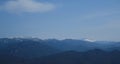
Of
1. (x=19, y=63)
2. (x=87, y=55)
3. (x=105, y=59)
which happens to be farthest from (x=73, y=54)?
(x=19, y=63)

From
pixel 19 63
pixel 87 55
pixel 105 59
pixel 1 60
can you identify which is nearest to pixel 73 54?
pixel 87 55

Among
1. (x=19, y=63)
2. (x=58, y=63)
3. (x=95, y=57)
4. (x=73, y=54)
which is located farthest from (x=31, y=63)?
(x=95, y=57)

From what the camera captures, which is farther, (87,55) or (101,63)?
(87,55)

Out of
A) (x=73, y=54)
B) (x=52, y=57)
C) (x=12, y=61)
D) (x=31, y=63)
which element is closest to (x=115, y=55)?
(x=73, y=54)

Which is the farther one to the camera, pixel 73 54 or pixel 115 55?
pixel 73 54

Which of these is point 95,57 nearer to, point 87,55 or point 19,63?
point 87,55

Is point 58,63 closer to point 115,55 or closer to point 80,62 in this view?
point 80,62

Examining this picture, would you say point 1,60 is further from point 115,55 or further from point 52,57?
point 115,55
